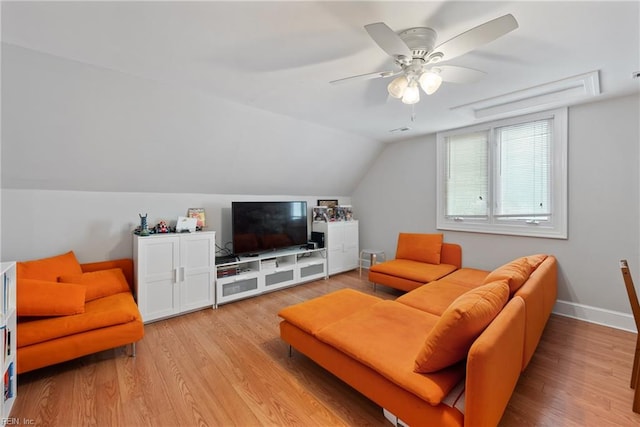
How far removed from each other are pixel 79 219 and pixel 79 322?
4.76 ft

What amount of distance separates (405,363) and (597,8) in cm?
229

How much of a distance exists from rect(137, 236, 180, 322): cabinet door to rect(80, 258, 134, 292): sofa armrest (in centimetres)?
45

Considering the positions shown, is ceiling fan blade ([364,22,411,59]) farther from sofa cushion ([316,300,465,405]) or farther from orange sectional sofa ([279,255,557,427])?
sofa cushion ([316,300,465,405])

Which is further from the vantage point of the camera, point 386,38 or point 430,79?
point 430,79

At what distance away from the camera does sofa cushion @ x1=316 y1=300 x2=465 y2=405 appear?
1361 mm

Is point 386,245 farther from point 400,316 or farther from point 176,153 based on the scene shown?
point 176,153

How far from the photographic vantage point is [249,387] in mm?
1924

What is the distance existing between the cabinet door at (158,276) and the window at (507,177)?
3791 millimetres

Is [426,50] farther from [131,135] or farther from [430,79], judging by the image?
[131,135]

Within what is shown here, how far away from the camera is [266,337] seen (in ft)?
8.58

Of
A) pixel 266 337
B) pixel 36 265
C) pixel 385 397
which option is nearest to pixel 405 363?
pixel 385 397

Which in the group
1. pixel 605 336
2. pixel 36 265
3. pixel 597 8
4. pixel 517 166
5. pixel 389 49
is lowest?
pixel 605 336

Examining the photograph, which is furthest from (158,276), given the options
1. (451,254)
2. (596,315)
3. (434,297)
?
(596,315)

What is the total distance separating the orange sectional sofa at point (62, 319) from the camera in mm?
1884
